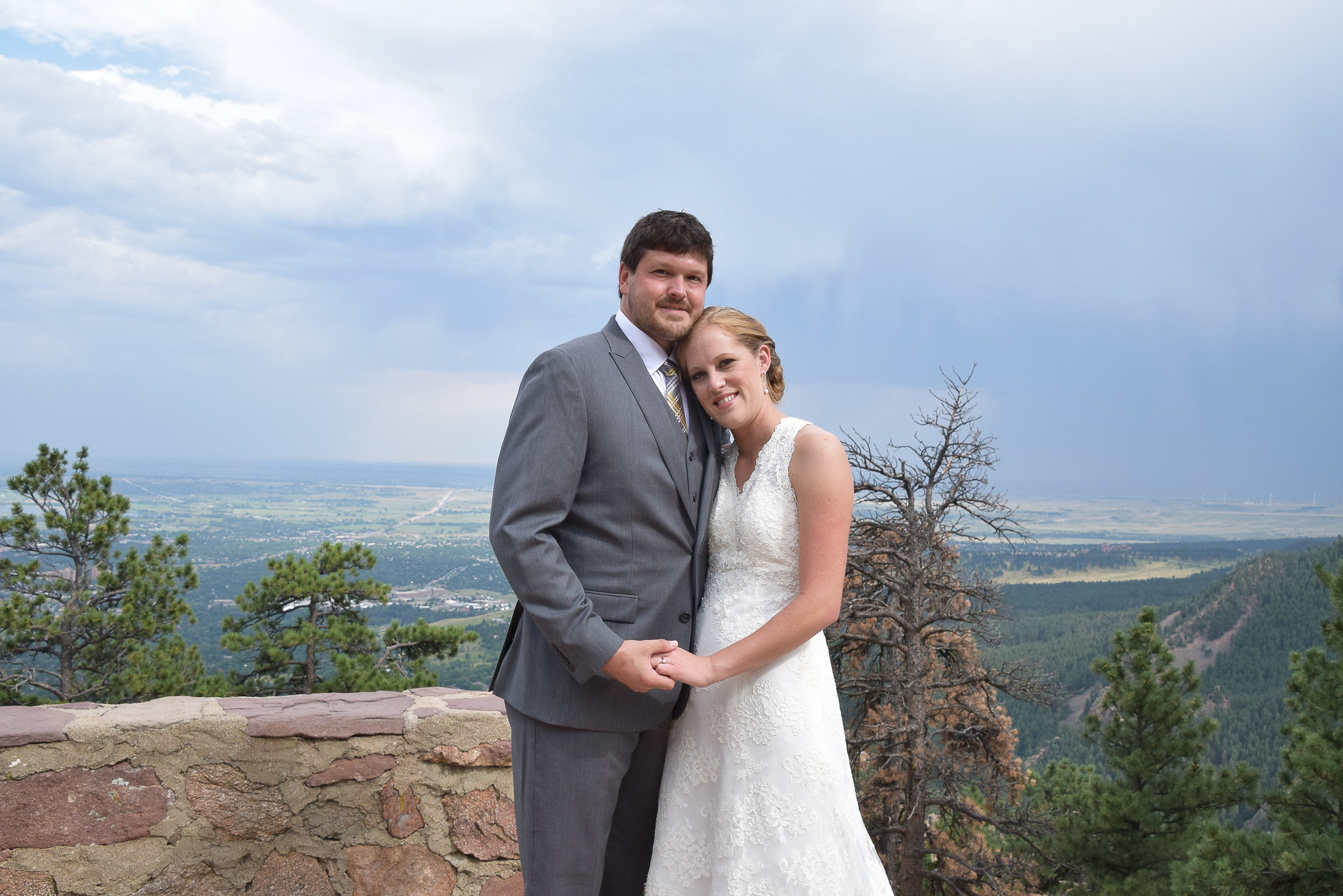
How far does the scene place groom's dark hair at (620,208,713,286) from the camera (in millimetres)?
2201

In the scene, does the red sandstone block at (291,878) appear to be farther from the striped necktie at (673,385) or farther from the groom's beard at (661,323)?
the groom's beard at (661,323)

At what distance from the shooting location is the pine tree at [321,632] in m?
8.84

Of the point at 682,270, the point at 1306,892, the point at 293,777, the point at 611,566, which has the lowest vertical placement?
the point at 1306,892

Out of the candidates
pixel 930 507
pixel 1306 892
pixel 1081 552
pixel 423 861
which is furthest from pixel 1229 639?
pixel 423 861

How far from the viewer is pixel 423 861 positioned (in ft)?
9.82

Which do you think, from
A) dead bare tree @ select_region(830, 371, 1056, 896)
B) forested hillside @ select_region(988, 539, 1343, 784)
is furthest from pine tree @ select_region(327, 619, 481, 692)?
forested hillside @ select_region(988, 539, 1343, 784)

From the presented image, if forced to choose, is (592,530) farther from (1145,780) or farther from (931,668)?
(1145,780)

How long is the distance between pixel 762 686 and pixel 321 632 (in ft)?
28.3

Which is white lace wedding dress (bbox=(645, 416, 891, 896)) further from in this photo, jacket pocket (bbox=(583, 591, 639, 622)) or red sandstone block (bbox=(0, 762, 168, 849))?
red sandstone block (bbox=(0, 762, 168, 849))

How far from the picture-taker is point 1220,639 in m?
32.5

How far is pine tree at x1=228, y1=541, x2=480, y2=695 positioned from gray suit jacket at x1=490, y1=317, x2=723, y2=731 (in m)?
7.14

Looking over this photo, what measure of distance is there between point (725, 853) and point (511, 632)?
780mm

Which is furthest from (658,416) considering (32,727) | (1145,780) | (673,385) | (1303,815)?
(1145,780)

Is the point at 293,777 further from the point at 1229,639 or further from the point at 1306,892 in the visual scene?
the point at 1229,639
